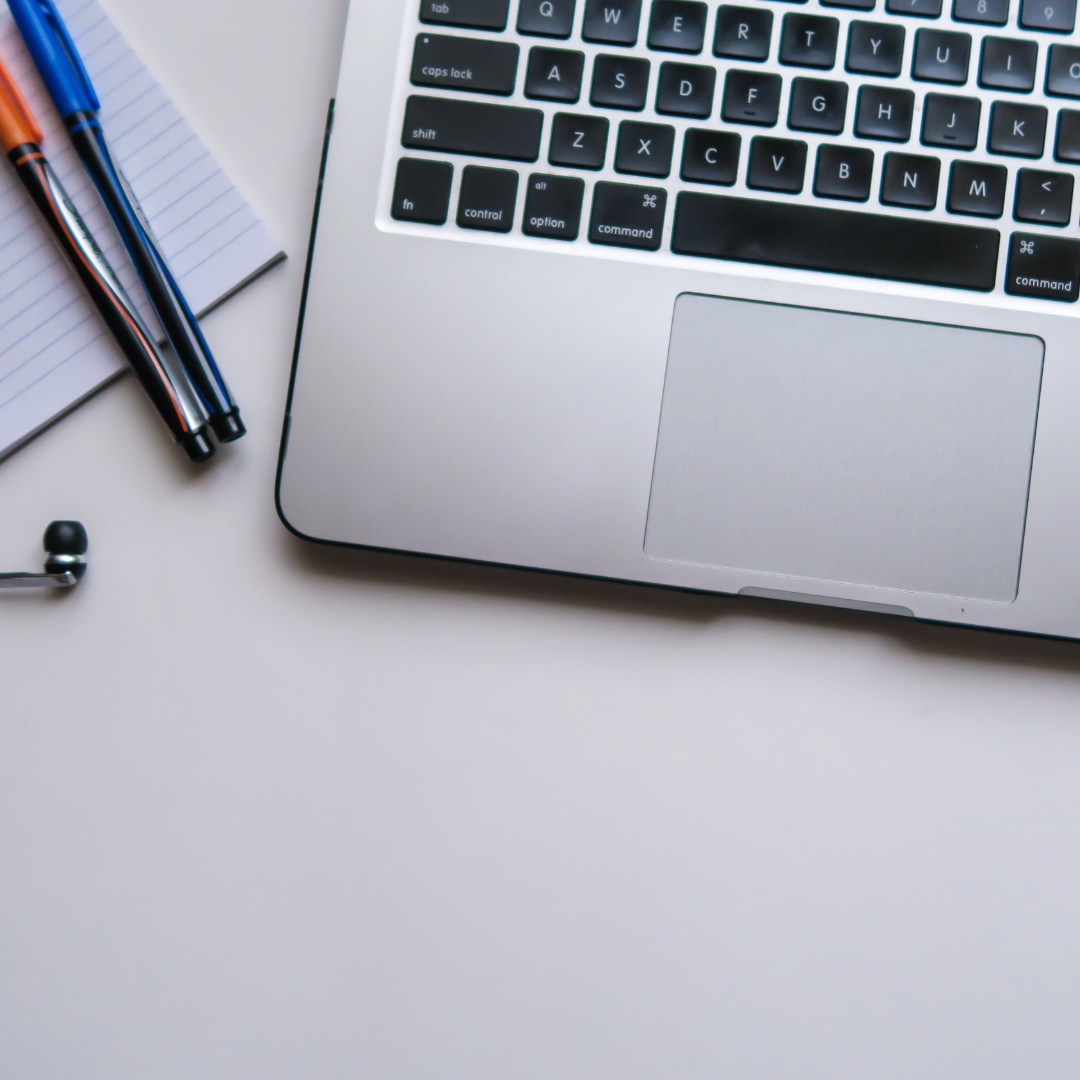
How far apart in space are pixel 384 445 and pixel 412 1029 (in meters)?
0.26

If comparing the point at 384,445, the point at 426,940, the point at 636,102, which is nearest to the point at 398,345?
the point at 384,445

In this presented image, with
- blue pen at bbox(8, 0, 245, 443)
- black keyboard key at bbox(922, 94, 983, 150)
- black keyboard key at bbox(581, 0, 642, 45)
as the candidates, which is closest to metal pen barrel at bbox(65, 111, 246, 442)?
blue pen at bbox(8, 0, 245, 443)

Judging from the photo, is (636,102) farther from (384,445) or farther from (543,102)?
(384,445)

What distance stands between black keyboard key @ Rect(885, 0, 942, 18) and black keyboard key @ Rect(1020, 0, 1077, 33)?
0.12ft

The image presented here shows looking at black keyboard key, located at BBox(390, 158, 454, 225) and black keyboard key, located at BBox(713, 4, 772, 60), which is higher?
black keyboard key, located at BBox(713, 4, 772, 60)

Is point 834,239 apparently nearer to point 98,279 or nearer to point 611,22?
point 611,22

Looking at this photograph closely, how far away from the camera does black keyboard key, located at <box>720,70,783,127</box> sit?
34 centimetres

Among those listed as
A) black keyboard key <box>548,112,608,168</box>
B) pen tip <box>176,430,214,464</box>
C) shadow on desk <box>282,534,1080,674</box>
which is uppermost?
black keyboard key <box>548,112,608,168</box>

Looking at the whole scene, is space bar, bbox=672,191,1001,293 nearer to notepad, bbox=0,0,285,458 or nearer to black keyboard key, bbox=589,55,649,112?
black keyboard key, bbox=589,55,649,112

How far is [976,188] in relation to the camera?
0.34 meters

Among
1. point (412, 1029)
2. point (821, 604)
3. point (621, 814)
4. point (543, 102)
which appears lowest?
point (412, 1029)

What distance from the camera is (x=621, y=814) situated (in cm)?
38

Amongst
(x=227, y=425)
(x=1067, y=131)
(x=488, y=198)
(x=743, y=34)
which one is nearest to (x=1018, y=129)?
(x=1067, y=131)

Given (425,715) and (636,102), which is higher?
(636,102)
